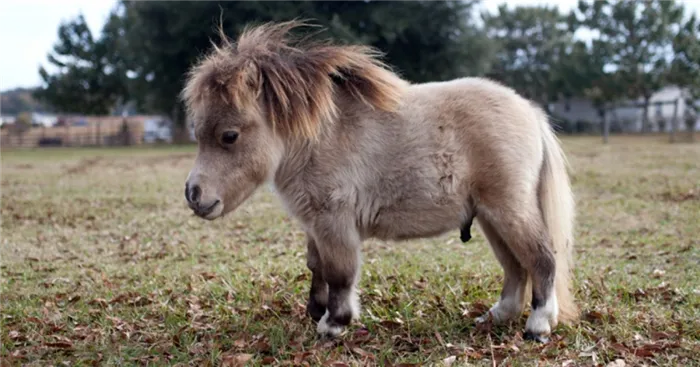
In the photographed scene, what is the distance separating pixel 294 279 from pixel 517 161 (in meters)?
2.31

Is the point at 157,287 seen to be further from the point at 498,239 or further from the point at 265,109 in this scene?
the point at 498,239

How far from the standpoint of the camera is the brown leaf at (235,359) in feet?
11.4

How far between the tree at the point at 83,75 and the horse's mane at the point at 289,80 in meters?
45.5

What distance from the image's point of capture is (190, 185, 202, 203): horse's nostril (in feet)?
11.9

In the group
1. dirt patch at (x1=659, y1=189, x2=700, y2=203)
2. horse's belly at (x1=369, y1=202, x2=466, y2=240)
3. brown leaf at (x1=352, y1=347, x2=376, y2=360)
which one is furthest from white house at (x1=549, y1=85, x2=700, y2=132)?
brown leaf at (x1=352, y1=347, x2=376, y2=360)

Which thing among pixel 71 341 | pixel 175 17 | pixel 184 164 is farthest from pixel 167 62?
pixel 71 341

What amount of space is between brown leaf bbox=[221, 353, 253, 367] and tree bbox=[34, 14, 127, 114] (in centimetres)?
4629

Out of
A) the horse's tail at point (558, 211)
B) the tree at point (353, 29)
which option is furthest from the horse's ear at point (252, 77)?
the tree at point (353, 29)

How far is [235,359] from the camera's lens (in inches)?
138

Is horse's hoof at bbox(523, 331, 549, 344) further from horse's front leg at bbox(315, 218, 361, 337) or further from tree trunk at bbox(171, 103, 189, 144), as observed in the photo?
tree trunk at bbox(171, 103, 189, 144)

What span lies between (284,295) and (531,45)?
5298 centimetres

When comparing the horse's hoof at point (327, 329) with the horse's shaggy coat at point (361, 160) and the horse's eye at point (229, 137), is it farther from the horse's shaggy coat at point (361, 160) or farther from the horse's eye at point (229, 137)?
the horse's eye at point (229, 137)

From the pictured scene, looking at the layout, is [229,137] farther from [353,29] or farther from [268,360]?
[353,29]

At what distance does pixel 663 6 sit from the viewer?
41219 mm
